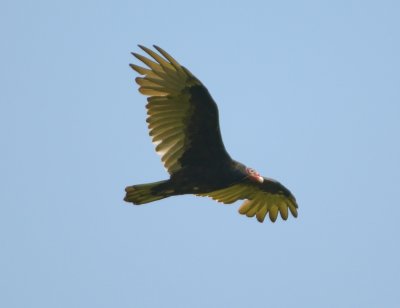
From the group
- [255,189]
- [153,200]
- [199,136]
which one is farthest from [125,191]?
[255,189]

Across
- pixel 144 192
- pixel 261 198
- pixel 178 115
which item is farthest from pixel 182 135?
pixel 261 198

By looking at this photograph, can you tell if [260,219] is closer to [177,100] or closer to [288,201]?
[288,201]

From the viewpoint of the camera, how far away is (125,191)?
1109cm

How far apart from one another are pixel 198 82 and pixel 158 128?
2.83 feet

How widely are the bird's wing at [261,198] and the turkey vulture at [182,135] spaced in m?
1.30

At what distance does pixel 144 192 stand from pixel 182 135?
93 cm

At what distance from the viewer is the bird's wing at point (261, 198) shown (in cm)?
1292

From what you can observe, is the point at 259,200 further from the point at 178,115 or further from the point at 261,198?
the point at 178,115

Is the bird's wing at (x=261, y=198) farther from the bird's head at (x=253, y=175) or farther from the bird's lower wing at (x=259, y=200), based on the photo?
the bird's head at (x=253, y=175)

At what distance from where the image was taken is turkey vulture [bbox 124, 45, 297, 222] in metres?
11.0

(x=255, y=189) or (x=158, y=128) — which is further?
(x=255, y=189)

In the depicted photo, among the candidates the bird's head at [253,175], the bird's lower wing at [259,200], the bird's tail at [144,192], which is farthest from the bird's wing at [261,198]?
the bird's tail at [144,192]

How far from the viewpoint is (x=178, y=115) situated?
11.2 meters

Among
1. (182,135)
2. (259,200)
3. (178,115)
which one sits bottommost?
(259,200)
